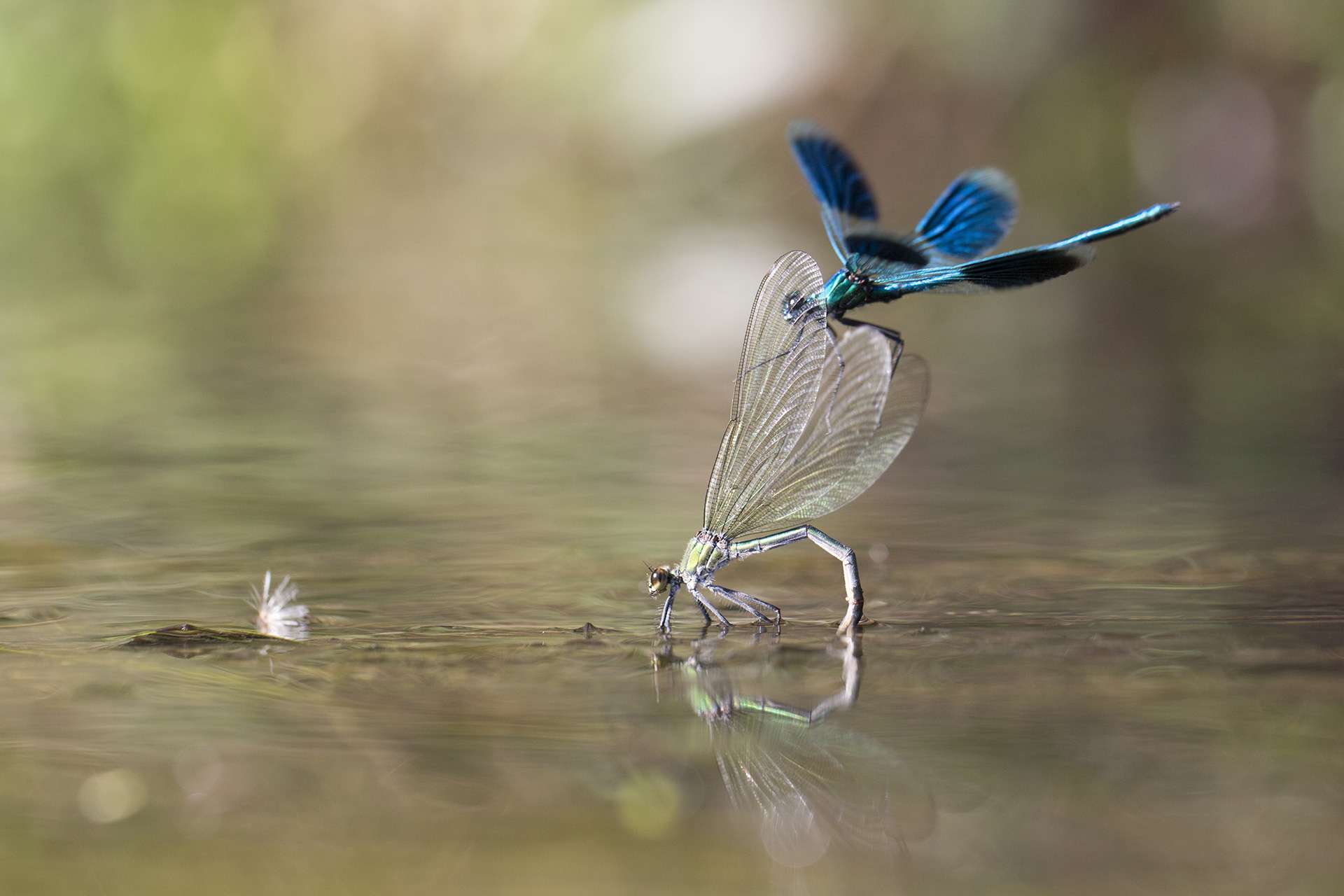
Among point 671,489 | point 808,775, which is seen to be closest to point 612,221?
point 671,489

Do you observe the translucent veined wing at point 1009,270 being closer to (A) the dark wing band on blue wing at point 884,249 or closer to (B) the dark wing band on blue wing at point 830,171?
(A) the dark wing band on blue wing at point 884,249

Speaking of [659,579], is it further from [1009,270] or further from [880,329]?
[1009,270]

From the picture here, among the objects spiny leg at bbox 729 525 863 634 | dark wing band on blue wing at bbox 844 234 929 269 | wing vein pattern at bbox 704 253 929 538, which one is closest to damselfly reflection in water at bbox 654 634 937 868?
spiny leg at bbox 729 525 863 634

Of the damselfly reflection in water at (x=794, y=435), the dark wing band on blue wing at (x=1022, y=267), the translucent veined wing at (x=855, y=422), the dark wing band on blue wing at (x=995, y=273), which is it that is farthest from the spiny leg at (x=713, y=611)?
the dark wing band on blue wing at (x=1022, y=267)

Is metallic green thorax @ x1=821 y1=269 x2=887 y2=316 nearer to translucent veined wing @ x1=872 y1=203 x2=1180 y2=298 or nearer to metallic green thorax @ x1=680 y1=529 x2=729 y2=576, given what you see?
translucent veined wing @ x1=872 y1=203 x2=1180 y2=298

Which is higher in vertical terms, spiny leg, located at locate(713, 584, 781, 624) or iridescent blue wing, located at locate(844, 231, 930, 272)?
iridescent blue wing, located at locate(844, 231, 930, 272)
